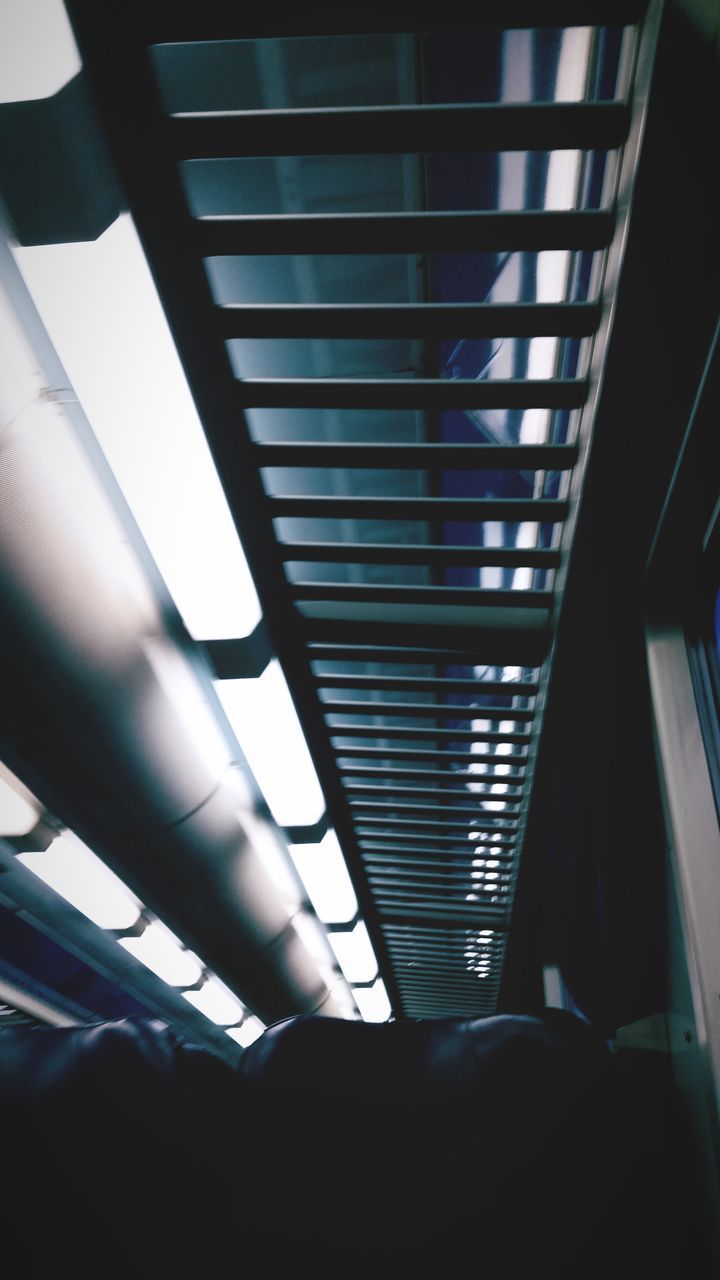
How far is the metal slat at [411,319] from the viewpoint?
3.33ft

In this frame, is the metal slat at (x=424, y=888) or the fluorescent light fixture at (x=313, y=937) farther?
the metal slat at (x=424, y=888)

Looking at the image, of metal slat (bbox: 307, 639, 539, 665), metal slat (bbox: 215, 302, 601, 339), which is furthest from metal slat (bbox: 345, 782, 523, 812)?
metal slat (bbox: 215, 302, 601, 339)

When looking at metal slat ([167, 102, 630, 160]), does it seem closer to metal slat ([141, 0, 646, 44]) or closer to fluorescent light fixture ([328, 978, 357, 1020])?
metal slat ([141, 0, 646, 44])

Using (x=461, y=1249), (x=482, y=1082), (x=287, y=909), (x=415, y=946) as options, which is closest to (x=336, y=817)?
(x=287, y=909)

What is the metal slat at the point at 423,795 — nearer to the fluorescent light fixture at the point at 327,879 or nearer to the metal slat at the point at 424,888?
the fluorescent light fixture at the point at 327,879

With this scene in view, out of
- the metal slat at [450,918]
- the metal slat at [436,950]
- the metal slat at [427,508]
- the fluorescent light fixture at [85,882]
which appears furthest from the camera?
the metal slat at [436,950]

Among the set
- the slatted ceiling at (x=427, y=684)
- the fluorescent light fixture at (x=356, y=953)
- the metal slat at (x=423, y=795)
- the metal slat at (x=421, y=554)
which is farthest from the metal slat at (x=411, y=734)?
the fluorescent light fixture at (x=356, y=953)

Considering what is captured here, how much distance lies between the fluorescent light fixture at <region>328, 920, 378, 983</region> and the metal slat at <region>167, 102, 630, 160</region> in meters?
2.90

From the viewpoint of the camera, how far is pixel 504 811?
2.45 metres

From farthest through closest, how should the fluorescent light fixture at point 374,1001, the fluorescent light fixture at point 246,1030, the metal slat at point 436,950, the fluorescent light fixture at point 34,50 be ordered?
the fluorescent light fixture at point 374,1001 → the metal slat at point 436,950 → the fluorescent light fixture at point 246,1030 → the fluorescent light fixture at point 34,50

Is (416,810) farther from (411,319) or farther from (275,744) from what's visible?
(411,319)

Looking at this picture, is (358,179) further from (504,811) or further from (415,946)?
(415,946)

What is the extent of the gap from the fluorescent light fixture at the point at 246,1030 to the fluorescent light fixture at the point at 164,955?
78cm

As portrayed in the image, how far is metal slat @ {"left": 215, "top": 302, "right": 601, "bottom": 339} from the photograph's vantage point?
1.01m
